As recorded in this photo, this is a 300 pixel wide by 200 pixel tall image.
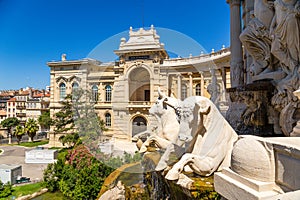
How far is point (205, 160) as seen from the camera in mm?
4020

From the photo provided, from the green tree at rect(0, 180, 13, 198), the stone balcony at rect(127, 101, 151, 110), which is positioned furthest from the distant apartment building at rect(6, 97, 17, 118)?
the stone balcony at rect(127, 101, 151, 110)

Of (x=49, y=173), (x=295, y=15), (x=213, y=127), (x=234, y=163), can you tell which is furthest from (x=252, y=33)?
(x=49, y=173)

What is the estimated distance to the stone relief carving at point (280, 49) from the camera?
5.19m

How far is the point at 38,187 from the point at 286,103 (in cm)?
1699

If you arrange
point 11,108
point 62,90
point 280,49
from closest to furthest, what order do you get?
1. point 280,49
2. point 62,90
3. point 11,108

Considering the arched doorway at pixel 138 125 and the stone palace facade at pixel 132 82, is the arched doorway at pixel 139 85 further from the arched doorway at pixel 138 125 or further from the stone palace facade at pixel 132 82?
the arched doorway at pixel 138 125

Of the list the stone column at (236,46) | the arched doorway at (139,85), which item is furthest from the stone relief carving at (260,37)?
the arched doorway at (139,85)

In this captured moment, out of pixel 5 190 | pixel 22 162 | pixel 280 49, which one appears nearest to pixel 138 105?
pixel 280 49

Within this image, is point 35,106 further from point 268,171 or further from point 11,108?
point 268,171

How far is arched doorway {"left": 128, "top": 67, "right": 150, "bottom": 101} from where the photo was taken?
824 cm

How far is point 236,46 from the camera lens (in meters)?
10.3

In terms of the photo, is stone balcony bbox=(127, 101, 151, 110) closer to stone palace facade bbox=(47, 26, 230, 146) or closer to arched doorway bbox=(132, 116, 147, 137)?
stone palace facade bbox=(47, 26, 230, 146)

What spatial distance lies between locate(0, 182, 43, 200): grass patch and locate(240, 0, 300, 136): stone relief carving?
15.8 meters

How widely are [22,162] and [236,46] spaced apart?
24897 millimetres
